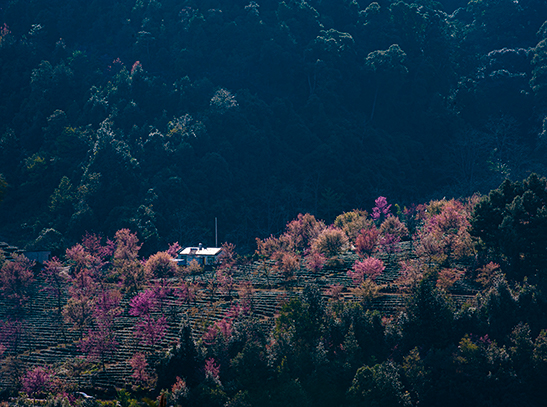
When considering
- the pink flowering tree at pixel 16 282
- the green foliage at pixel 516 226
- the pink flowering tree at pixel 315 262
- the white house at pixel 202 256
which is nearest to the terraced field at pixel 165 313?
the pink flowering tree at pixel 315 262

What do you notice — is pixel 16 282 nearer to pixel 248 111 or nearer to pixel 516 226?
pixel 248 111

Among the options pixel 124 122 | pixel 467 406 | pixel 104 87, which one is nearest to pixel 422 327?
pixel 467 406

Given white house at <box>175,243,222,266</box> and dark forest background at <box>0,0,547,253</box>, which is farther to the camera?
dark forest background at <box>0,0,547,253</box>

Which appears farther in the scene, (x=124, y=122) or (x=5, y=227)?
(x=124, y=122)

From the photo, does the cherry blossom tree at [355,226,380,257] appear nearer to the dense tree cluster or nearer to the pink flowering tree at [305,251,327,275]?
the pink flowering tree at [305,251,327,275]

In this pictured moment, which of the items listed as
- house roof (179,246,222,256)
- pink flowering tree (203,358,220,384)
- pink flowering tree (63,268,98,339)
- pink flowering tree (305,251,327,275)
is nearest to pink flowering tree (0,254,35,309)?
pink flowering tree (63,268,98,339)

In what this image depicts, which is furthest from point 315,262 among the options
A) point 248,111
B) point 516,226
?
point 248,111

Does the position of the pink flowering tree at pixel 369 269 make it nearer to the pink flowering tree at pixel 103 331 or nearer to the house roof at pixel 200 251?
the house roof at pixel 200 251

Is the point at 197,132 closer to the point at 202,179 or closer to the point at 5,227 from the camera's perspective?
the point at 202,179
